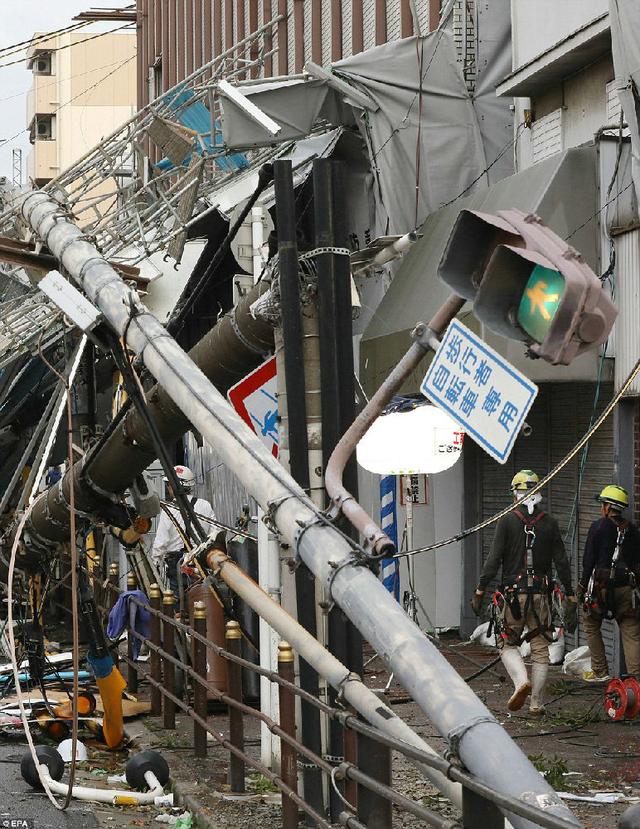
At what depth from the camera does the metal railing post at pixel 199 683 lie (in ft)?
33.8

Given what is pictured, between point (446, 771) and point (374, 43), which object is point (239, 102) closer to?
point (374, 43)

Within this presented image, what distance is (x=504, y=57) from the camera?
1723cm

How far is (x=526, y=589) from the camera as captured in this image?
11961 mm

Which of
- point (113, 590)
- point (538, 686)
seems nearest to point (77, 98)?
point (113, 590)

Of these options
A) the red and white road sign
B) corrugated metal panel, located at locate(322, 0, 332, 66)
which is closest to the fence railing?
the red and white road sign

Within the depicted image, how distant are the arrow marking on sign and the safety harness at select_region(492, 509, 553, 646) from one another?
293 inches

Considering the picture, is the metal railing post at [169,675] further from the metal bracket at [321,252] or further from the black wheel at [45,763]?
the metal bracket at [321,252]

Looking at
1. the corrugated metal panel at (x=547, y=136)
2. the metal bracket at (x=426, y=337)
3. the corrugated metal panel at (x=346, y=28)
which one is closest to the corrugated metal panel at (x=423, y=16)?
the corrugated metal panel at (x=346, y=28)

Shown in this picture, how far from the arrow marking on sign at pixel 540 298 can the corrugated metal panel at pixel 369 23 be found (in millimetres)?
16148

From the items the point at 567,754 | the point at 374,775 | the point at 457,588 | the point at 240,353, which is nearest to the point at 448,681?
the point at 374,775

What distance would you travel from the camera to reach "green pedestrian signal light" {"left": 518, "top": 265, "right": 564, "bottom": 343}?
4.61 metres

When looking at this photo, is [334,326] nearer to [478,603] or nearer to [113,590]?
[478,603]

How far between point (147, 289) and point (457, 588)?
6.83 m

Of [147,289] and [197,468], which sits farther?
[197,468]
